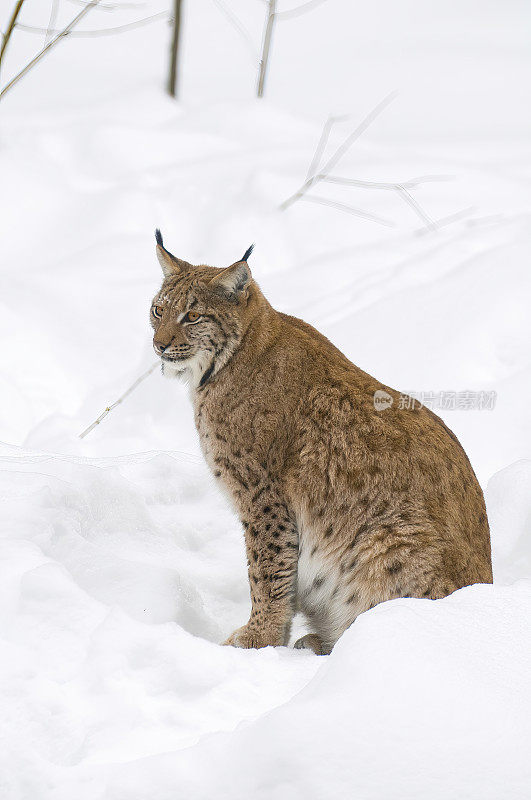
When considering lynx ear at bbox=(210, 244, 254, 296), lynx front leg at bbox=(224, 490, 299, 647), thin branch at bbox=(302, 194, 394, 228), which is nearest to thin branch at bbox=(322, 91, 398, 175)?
thin branch at bbox=(302, 194, 394, 228)

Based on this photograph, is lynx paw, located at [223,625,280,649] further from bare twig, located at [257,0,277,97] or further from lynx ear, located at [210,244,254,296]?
bare twig, located at [257,0,277,97]

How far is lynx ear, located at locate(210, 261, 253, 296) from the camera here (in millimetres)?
3525

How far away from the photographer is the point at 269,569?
11.4 feet

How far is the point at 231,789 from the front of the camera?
6.51 feet

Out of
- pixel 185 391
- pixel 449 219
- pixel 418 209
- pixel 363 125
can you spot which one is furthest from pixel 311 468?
pixel 363 125

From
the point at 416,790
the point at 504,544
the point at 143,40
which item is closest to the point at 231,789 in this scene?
the point at 416,790

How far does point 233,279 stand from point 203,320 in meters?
0.19

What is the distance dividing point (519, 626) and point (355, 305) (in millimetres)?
4269

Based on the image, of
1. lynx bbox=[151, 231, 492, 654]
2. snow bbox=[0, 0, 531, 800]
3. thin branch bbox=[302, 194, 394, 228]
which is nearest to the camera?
snow bbox=[0, 0, 531, 800]

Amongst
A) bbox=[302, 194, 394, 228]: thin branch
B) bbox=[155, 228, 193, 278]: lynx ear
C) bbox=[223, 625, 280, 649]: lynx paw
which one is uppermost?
bbox=[155, 228, 193, 278]: lynx ear

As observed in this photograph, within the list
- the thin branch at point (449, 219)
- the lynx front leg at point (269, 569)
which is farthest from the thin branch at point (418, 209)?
the lynx front leg at point (269, 569)

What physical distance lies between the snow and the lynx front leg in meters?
0.18

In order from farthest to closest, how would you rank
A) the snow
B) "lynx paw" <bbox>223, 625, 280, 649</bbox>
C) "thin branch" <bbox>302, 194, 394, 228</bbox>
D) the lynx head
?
"thin branch" <bbox>302, 194, 394, 228</bbox>
the lynx head
"lynx paw" <bbox>223, 625, 280, 649</bbox>
the snow

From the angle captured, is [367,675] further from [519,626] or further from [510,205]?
[510,205]
